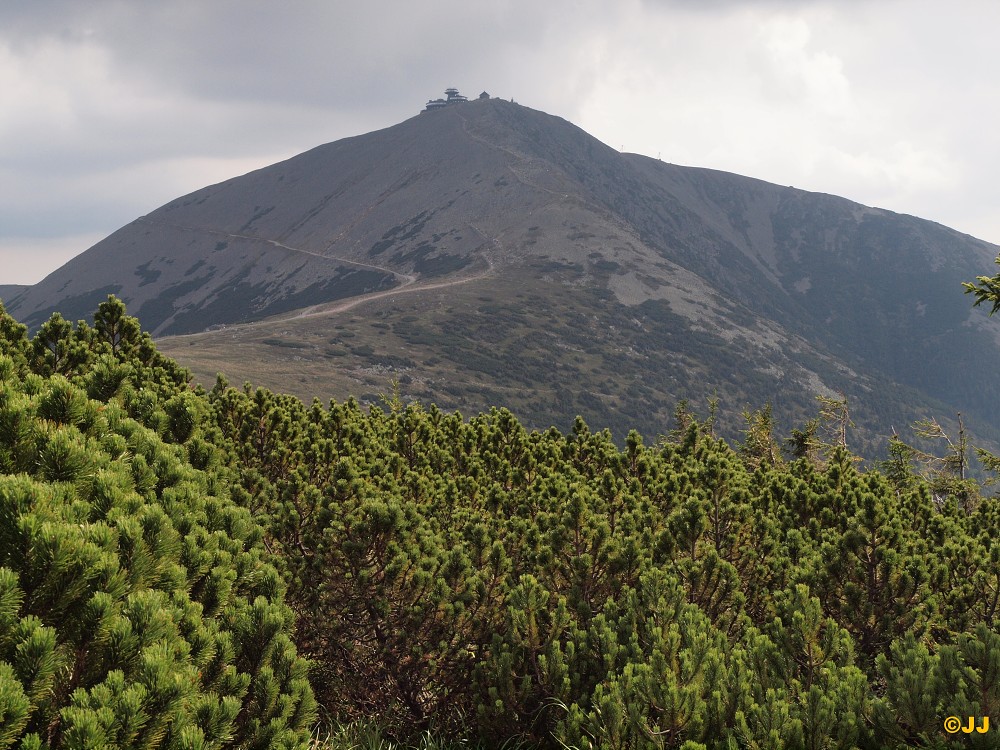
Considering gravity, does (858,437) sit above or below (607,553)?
below

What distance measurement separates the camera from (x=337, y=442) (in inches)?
402

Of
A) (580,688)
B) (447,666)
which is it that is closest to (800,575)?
(580,688)

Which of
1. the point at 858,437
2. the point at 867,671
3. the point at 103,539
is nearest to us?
the point at 103,539

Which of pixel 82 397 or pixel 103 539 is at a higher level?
pixel 82 397

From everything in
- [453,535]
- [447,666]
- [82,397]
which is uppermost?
[82,397]

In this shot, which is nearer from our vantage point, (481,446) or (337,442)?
(337,442)

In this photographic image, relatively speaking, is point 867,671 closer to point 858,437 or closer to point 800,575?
point 800,575

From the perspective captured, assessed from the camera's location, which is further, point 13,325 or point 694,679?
point 13,325

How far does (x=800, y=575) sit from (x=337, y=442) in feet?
22.0

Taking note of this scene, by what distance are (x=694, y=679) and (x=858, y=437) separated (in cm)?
17439

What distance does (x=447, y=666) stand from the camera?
6.39 metres

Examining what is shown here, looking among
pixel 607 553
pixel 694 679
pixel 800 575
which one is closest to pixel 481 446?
pixel 607 553

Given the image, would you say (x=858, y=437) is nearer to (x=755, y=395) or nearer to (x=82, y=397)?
(x=755, y=395)

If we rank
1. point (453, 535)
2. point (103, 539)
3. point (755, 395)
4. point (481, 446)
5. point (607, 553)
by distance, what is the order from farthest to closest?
1. point (755, 395)
2. point (481, 446)
3. point (453, 535)
4. point (607, 553)
5. point (103, 539)
